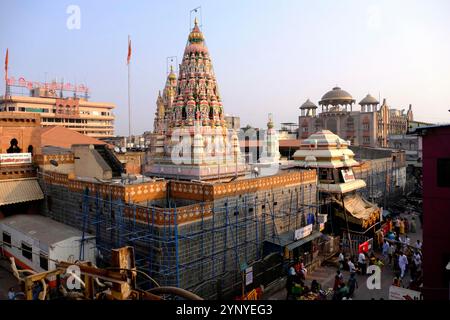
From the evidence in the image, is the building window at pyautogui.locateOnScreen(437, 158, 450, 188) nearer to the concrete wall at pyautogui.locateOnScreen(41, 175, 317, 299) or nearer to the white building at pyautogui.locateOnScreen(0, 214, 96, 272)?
the concrete wall at pyautogui.locateOnScreen(41, 175, 317, 299)

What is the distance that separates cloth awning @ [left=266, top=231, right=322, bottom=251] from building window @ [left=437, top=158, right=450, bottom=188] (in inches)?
274

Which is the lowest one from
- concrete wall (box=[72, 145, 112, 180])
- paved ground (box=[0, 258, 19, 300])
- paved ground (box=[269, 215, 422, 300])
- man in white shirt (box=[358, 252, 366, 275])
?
paved ground (box=[269, 215, 422, 300])

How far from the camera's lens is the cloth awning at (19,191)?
1914 cm

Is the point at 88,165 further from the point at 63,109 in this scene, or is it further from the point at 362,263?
the point at 63,109

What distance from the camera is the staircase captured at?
83.7ft

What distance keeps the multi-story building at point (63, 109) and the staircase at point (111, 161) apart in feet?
141

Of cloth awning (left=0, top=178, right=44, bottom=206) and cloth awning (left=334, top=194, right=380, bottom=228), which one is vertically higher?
cloth awning (left=0, top=178, right=44, bottom=206)

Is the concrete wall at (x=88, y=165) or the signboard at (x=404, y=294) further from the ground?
the concrete wall at (x=88, y=165)

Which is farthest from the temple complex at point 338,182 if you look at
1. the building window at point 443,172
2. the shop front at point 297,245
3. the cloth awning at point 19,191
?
the cloth awning at point 19,191

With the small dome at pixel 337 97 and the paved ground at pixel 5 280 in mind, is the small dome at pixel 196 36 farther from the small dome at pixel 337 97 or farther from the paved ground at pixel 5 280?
the small dome at pixel 337 97

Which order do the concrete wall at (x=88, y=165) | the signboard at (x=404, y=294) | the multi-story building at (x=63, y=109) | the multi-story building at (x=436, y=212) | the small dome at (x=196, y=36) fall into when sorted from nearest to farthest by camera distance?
the signboard at (x=404, y=294) → the multi-story building at (x=436, y=212) → the concrete wall at (x=88, y=165) → the small dome at (x=196, y=36) → the multi-story building at (x=63, y=109)

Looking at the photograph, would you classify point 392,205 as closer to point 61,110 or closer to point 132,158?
point 132,158

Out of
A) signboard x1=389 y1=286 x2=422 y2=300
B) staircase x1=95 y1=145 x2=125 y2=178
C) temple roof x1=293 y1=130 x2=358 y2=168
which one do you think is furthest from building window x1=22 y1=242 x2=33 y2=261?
temple roof x1=293 y1=130 x2=358 y2=168

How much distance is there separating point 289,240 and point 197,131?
27.5 feet
